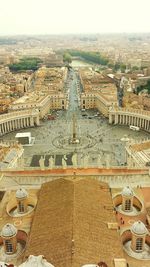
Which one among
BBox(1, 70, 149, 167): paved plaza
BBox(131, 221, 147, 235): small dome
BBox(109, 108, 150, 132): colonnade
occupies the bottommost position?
BBox(1, 70, 149, 167): paved plaza

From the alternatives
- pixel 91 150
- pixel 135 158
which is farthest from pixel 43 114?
pixel 135 158

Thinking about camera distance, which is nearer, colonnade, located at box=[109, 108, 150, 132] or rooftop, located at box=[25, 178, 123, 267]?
rooftop, located at box=[25, 178, 123, 267]

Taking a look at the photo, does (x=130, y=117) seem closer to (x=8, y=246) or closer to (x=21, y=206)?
(x=21, y=206)

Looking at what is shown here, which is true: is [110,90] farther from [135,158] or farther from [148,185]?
[148,185]

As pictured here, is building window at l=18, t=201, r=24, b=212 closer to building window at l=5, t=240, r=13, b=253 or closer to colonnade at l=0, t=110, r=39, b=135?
building window at l=5, t=240, r=13, b=253

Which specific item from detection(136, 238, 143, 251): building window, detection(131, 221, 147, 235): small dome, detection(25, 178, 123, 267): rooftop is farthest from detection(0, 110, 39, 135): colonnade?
detection(131, 221, 147, 235): small dome

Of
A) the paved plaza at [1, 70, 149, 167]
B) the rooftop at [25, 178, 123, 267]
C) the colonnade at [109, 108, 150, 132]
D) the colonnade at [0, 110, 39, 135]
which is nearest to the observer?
the rooftop at [25, 178, 123, 267]
